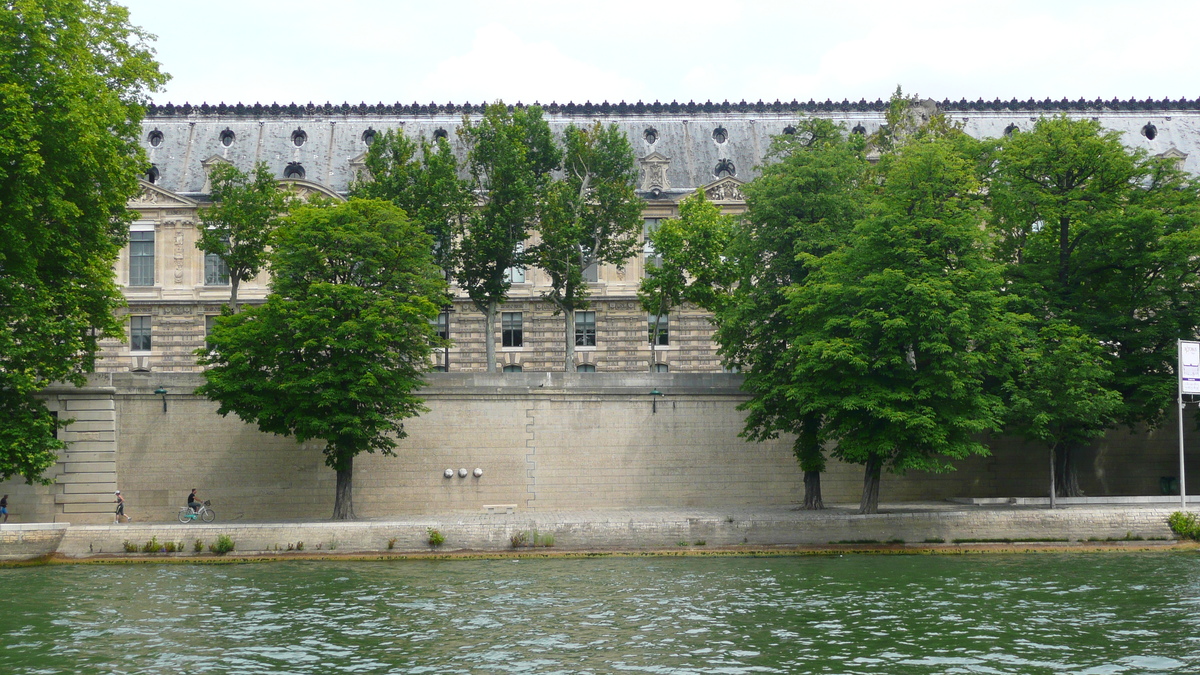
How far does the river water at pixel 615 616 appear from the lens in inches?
1014

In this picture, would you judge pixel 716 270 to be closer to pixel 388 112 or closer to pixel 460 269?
pixel 460 269

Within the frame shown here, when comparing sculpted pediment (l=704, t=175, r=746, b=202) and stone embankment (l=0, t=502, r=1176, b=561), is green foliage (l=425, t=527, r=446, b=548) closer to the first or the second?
stone embankment (l=0, t=502, r=1176, b=561)

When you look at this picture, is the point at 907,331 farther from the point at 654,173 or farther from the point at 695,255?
the point at 654,173

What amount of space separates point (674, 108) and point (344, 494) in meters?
37.4

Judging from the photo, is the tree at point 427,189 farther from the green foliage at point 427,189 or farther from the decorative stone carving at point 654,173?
the decorative stone carving at point 654,173

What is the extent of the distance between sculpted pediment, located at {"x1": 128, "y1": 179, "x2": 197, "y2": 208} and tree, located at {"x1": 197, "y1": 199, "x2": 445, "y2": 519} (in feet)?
73.7

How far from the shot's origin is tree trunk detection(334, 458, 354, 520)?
45.5 metres

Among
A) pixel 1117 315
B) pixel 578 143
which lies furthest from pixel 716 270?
pixel 1117 315

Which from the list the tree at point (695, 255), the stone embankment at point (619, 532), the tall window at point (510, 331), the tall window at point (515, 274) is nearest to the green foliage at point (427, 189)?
the tall window at point (515, 274)

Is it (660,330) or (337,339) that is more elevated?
(660,330)

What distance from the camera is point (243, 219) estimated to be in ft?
180

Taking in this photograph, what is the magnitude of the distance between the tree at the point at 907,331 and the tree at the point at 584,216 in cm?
1427

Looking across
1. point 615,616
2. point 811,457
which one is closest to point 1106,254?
point 811,457

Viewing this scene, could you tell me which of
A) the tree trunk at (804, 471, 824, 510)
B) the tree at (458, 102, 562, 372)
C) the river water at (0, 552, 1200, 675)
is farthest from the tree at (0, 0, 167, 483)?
the tree trunk at (804, 471, 824, 510)
